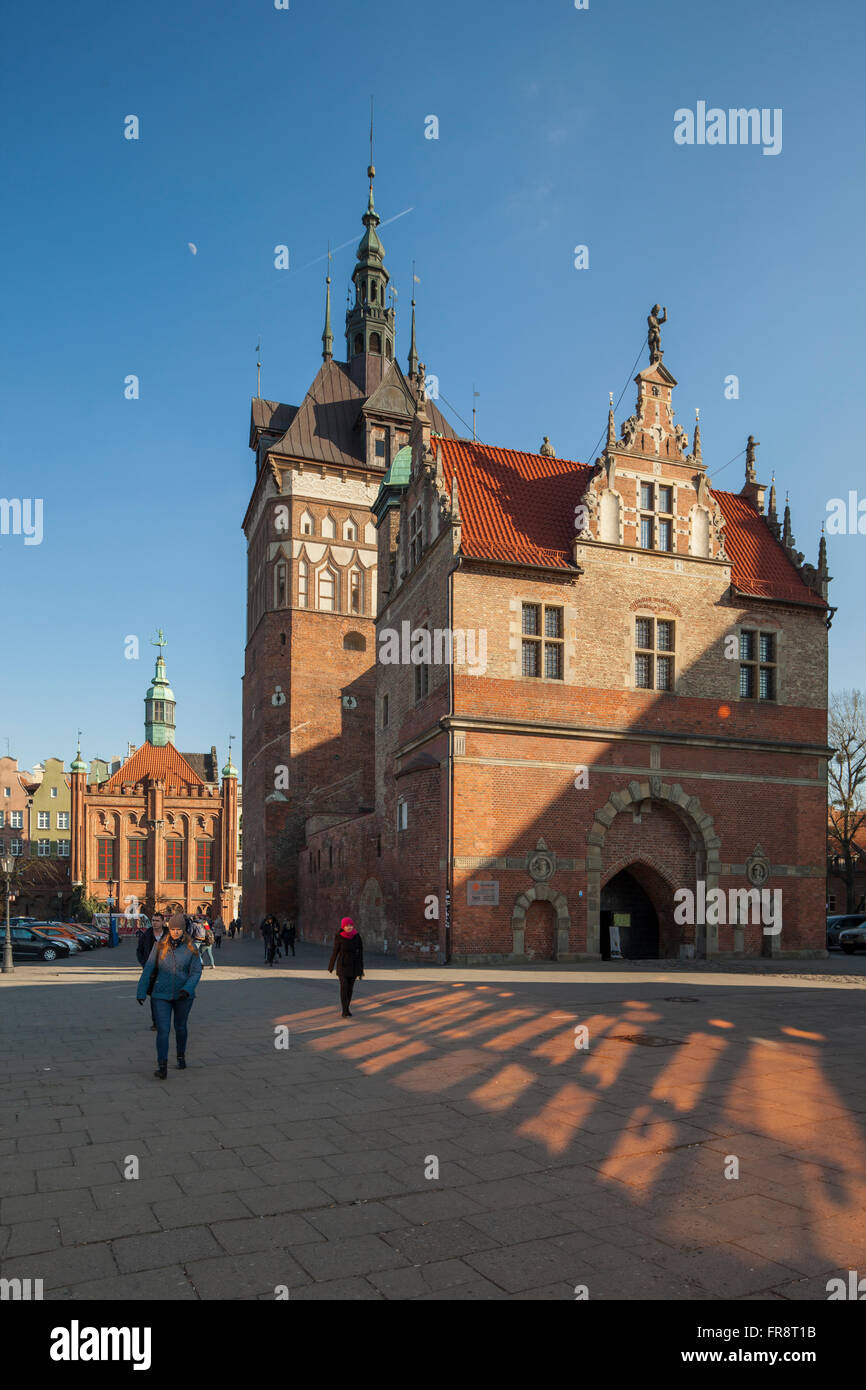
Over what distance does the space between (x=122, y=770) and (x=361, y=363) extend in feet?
134

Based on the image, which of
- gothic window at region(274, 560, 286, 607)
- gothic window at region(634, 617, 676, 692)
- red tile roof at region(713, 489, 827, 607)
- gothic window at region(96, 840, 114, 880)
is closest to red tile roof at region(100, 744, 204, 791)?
gothic window at region(96, 840, 114, 880)

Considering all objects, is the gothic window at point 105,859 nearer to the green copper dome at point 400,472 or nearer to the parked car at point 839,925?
the green copper dome at point 400,472

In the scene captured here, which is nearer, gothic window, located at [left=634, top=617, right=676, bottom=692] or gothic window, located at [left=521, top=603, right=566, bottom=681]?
gothic window, located at [left=521, top=603, right=566, bottom=681]

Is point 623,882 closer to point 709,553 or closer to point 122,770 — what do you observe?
point 709,553

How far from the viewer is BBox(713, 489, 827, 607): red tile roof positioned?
30.0m

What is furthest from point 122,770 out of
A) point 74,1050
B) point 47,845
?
point 74,1050

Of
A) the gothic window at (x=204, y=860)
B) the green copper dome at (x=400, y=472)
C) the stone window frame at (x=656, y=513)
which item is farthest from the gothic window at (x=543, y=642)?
the gothic window at (x=204, y=860)

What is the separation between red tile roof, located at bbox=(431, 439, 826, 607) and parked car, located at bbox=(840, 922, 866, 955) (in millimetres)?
12789

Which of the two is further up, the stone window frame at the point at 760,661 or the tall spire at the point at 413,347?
the tall spire at the point at 413,347

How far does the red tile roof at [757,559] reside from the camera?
30.0 m

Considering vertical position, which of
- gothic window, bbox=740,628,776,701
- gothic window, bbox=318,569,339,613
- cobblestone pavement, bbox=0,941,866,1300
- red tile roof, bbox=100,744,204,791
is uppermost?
gothic window, bbox=318,569,339,613

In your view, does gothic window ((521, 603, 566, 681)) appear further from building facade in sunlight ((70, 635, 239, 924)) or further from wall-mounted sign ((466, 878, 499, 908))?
building facade in sunlight ((70, 635, 239, 924))

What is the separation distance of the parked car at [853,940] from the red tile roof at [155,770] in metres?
56.8
